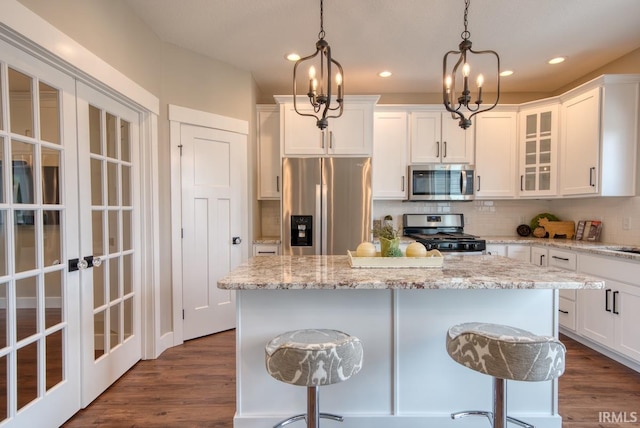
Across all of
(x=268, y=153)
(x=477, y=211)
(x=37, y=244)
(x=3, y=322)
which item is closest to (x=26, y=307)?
(x=3, y=322)

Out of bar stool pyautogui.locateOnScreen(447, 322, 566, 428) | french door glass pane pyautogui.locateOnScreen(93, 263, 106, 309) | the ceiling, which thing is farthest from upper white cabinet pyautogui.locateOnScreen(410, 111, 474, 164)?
french door glass pane pyautogui.locateOnScreen(93, 263, 106, 309)

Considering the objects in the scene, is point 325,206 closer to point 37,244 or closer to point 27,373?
point 37,244

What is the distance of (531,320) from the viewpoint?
1725 millimetres

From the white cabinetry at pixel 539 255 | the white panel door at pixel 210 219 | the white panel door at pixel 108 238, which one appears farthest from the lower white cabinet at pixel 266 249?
the white cabinetry at pixel 539 255

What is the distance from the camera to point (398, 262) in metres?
1.80

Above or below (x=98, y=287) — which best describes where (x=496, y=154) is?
above

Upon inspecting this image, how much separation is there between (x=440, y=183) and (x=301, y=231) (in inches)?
68.1

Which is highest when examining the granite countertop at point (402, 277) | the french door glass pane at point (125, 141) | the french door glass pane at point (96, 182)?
the french door glass pane at point (125, 141)

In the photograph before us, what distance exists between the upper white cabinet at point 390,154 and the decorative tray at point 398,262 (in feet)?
6.72

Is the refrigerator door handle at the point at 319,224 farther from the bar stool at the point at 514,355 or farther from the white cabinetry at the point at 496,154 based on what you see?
the bar stool at the point at 514,355

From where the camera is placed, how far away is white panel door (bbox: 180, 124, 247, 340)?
118 inches

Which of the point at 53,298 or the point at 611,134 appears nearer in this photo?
the point at 53,298

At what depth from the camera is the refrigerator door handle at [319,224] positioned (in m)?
3.36

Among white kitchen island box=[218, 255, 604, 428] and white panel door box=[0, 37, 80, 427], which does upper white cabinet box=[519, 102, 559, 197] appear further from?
white panel door box=[0, 37, 80, 427]
